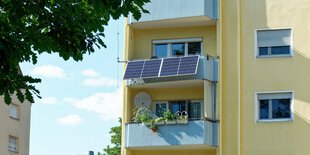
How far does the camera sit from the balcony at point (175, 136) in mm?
25438

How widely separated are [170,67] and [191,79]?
0.92 metres

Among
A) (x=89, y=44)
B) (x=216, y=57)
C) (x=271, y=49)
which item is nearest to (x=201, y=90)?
(x=216, y=57)

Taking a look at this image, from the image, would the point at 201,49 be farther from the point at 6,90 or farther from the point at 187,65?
the point at 6,90

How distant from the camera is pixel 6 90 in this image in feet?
33.1

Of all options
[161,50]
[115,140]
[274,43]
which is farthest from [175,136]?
[115,140]

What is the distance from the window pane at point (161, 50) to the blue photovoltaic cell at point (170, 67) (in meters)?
1.20

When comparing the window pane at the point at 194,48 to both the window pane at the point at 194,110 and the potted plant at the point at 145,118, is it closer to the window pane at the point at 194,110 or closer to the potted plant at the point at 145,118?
the window pane at the point at 194,110

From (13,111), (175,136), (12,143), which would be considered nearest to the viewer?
(175,136)

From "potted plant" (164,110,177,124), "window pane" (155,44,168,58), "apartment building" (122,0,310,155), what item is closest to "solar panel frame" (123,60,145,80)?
"apartment building" (122,0,310,155)

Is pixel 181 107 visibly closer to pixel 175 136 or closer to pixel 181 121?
pixel 181 121

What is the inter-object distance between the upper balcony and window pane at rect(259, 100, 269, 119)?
146 inches

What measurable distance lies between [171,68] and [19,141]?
18.9 m

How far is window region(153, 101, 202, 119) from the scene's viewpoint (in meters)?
26.9

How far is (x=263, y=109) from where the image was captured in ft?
82.6
